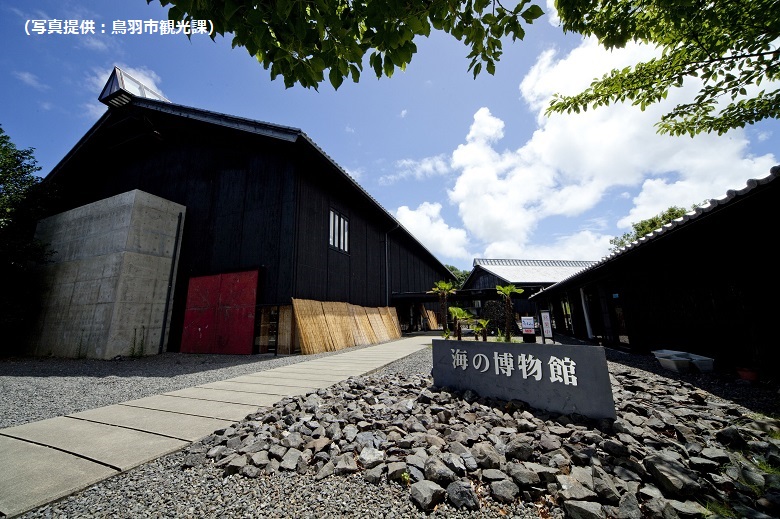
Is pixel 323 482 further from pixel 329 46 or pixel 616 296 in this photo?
pixel 616 296

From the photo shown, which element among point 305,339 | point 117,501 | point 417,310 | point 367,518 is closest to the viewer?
point 367,518

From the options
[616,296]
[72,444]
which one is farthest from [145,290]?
[616,296]

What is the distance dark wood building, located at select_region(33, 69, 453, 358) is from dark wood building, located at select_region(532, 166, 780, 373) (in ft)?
31.2

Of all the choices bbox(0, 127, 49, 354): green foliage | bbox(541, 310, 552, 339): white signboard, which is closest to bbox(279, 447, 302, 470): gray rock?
bbox(541, 310, 552, 339): white signboard

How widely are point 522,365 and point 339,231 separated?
10738 millimetres

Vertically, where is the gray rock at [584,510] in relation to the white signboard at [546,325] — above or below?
below

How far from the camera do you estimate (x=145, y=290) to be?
33.7ft

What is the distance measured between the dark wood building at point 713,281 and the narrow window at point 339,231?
9.71 meters

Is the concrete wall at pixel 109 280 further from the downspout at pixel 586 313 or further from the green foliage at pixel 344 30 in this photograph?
the downspout at pixel 586 313

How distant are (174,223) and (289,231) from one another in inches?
211

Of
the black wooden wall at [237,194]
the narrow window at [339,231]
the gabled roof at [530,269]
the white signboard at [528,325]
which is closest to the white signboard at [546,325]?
the white signboard at [528,325]

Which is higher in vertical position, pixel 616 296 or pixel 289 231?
pixel 289 231

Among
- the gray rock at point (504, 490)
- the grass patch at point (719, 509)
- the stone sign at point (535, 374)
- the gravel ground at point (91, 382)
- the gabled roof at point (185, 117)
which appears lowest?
the grass patch at point (719, 509)

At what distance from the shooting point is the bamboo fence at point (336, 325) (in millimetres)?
9578
